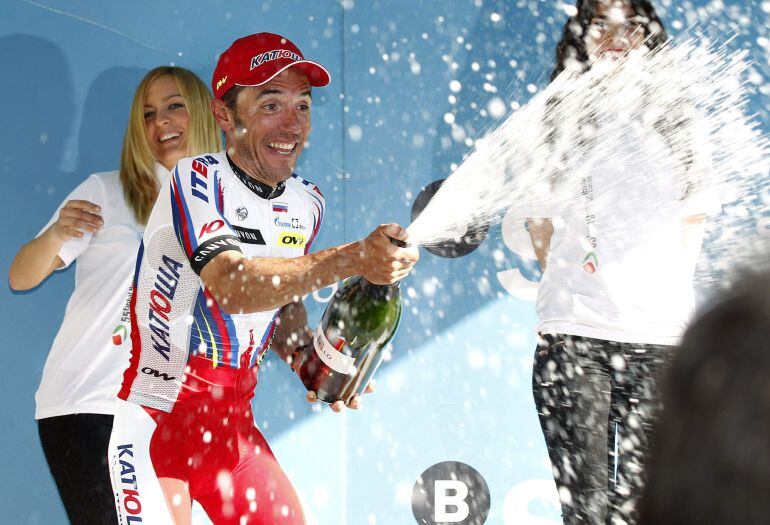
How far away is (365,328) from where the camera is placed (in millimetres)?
2633

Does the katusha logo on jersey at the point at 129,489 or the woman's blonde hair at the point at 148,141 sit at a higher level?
the woman's blonde hair at the point at 148,141

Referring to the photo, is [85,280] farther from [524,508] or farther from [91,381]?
[524,508]

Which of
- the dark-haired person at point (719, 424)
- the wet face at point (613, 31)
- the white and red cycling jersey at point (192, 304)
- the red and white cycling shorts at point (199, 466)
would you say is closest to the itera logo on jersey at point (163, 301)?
the white and red cycling jersey at point (192, 304)

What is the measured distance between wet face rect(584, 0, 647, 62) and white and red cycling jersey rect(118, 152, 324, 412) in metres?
1.25

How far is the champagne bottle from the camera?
2.53 meters

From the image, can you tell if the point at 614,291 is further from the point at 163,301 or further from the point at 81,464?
the point at 81,464

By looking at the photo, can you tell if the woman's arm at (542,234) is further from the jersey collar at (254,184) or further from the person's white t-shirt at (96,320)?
the person's white t-shirt at (96,320)

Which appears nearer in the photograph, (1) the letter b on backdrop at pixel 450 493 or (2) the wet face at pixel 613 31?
(2) the wet face at pixel 613 31

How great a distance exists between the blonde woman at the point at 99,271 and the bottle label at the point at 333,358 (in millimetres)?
794

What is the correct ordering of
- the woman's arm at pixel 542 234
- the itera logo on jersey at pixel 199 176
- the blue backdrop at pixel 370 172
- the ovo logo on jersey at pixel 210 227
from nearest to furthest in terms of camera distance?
the ovo logo on jersey at pixel 210 227 < the itera logo on jersey at pixel 199 176 < the woman's arm at pixel 542 234 < the blue backdrop at pixel 370 172

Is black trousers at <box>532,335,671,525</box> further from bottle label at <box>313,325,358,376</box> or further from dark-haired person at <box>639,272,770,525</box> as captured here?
dark-haired person at <box>639,272,770,525</box>

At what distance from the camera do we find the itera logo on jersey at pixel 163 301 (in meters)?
2.61

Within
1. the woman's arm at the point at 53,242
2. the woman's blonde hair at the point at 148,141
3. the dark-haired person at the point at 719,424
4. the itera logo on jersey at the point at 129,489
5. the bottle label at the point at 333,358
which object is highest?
the woman's blonde hair at the point at 148,141

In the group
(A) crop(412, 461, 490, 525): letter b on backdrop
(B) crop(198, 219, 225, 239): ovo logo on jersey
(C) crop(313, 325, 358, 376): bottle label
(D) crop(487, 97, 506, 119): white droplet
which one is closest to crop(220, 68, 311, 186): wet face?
(B) crop(198, 219, 225, 239): ovo logo on jersey
